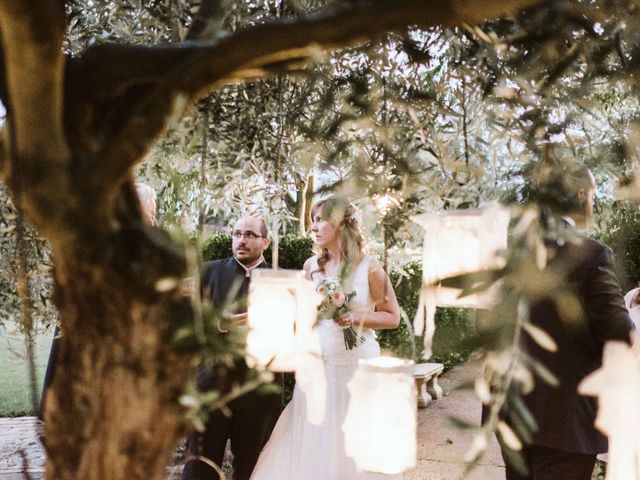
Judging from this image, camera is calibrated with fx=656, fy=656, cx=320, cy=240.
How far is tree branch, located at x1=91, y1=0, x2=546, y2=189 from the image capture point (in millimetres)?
981

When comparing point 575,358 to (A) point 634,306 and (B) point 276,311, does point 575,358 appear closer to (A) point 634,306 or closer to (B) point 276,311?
(B) point 276,311

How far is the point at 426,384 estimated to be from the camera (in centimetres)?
863

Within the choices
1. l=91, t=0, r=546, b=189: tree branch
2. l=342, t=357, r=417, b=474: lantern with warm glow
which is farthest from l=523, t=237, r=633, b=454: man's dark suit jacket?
l=91, t=0, r=546, b=189: tree branch

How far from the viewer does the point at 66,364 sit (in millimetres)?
1129

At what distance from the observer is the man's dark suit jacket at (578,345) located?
291 cm

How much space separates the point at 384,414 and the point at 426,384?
20.6 ft

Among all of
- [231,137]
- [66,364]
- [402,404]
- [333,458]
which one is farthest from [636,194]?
[333,458]

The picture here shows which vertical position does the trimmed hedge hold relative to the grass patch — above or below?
above

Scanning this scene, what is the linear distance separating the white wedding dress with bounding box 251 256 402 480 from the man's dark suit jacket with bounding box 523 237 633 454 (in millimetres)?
1482

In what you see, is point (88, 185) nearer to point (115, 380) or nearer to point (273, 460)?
point (115, 380)

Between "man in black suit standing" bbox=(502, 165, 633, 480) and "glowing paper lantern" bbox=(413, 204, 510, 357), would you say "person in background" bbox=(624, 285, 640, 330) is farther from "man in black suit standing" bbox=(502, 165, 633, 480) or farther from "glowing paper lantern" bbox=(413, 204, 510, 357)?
"glowing paper lantern" bbox=(413, 204, 510, 357)

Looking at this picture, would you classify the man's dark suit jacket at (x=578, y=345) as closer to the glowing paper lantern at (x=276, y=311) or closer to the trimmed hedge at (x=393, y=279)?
the glowing paper lantern at (x=276, y=311)

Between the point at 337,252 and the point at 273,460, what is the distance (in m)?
1.50

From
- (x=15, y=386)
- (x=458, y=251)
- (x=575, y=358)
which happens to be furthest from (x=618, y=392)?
(x=15, y=386)
